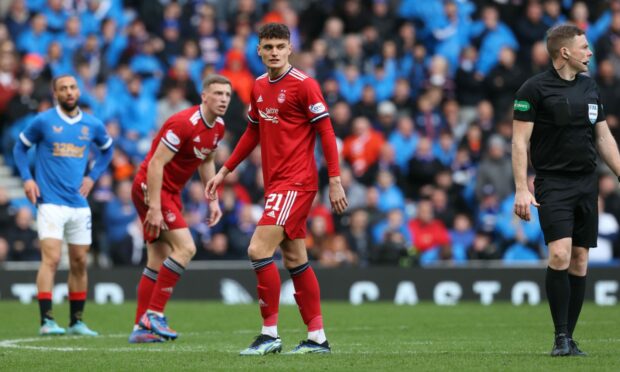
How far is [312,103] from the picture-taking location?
946cm

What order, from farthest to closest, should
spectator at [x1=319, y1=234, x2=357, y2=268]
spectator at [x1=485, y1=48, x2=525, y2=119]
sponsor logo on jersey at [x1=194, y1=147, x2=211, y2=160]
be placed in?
spectator at [x1=485, y1=48, x2=525, y2=119] < spectator at [x1=319, y1=234, x2=357, y2=268] < sponsor logo on jersey at [x1=194, y1=147, x2=211, y2=160]

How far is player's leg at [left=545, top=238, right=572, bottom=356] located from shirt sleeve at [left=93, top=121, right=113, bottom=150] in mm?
5904

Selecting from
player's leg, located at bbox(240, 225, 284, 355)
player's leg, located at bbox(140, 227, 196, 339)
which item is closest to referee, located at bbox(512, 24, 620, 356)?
player's leg, located at bbox(240, 225, 284, 355)

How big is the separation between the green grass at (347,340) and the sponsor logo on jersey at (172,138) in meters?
1.92

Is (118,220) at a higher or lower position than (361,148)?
lower

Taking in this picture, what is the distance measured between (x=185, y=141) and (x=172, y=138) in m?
0.22

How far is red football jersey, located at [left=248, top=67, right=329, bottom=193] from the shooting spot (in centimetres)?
948

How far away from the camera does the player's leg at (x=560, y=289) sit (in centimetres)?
898

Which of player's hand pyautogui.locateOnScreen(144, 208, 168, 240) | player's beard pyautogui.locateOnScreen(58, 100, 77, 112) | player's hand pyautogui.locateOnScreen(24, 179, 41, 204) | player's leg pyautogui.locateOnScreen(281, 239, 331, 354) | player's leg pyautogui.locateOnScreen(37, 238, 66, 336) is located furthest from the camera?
player's beard pyautogui.locateOnScreen(58, 100, 77, 112)

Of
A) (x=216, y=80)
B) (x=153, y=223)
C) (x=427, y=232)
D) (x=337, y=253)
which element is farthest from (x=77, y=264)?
(x=427, y=232)

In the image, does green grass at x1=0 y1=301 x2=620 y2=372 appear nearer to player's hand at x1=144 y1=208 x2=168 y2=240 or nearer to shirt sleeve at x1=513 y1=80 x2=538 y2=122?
player's hand at x1=144 y1=208 x2=168 y2=240

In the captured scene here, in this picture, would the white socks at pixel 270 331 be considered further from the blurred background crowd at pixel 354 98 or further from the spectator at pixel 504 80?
the spectator at pixel 504 80

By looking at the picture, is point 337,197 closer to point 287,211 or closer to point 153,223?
point 287,211

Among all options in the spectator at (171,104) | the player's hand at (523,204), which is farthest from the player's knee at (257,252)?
the spectator at (171,104)
